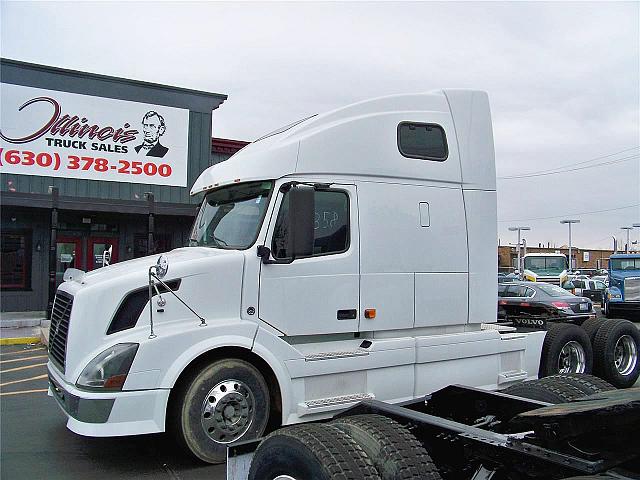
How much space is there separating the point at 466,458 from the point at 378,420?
0.52m

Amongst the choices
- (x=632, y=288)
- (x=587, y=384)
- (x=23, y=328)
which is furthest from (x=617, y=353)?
(x=23, y=328)

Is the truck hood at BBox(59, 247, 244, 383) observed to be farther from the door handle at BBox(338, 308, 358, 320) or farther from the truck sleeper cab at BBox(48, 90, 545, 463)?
the door handle at BBox(338, 308, 358, 320)

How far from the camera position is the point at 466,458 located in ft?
10.2

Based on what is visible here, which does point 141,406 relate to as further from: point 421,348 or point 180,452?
point 421,348

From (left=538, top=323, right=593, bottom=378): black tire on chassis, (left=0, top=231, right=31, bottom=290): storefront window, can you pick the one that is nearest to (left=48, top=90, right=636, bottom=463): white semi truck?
(left=538, top=323, right=593, bottom=378): black tire on chassis

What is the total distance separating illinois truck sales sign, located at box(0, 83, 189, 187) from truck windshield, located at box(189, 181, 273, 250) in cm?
1150

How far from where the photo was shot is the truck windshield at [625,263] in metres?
20.7

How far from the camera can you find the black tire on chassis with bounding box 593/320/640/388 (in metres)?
8.41

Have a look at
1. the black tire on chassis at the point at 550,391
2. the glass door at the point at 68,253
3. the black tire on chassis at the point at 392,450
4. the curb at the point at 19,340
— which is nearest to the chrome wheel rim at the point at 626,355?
the black tire on chassis at the point at 550,391

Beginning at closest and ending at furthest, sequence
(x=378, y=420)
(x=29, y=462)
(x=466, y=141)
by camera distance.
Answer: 1. (x=378, y=420)
2. (x=29, y=462)
3. (x=466, y=141)

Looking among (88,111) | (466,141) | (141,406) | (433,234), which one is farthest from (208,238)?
(88,111)

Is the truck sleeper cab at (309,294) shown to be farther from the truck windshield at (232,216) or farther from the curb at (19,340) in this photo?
the curb at (19,340)

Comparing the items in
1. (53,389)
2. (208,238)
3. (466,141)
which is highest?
(466,141)

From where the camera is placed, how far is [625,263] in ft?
68.5
